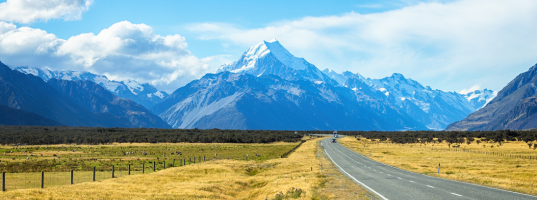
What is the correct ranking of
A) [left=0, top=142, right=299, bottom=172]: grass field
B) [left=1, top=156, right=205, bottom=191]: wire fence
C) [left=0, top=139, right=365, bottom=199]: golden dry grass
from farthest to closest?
[left=0, top=142, right=299, bottom=172]: grass field < [left=1, top=156, right=205, bottom=191]: wire fence < [left=0, top=139, right=365, bottom=199]: golden dry grass

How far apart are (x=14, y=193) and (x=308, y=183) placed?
67.5 ft

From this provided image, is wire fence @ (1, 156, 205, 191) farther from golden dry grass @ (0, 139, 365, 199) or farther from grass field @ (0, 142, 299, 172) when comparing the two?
grass field @ (0, 142, 299, 172)

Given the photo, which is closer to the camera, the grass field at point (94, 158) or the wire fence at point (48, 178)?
the wire fence at point (48, 178)

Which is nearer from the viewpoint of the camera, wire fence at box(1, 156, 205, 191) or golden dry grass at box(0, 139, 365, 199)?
golden dry grass at box(0, 139, 365, 199)

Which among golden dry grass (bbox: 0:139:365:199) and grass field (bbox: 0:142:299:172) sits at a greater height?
golden dry grass (bbox: 0:139:365:199)

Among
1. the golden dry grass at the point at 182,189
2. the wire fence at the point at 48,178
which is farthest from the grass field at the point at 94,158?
the golden dry grass at the point at 182,189

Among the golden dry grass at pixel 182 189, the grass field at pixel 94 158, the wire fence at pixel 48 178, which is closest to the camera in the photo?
the golden dry grass at pixel 182 189

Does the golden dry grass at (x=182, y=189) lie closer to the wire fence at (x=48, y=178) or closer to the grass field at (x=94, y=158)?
the wire fence at (x=48, y=178)

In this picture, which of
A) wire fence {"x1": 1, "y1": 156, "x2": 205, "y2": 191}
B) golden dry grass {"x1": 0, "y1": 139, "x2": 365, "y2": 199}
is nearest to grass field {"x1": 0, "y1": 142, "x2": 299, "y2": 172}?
wire fence {"x1": 1, "y1": 156, "x2": 205, "y2": 191}

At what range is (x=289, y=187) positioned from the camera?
28703 mm

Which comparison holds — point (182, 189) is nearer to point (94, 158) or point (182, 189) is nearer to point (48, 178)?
point (48, 178)

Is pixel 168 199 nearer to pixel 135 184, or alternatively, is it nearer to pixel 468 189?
pixel 135 184

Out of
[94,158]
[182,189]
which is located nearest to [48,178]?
[182,189]

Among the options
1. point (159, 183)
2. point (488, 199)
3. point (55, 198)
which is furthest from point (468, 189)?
point (55, 198)
